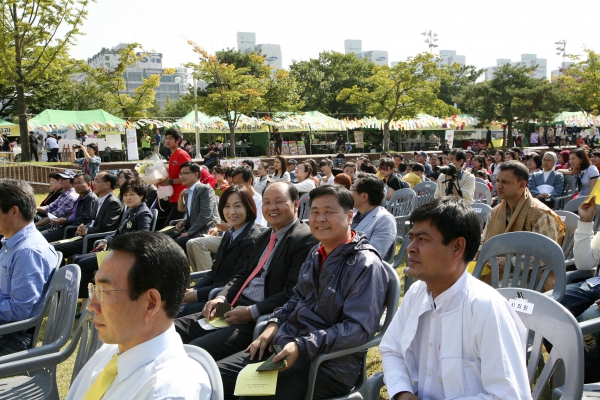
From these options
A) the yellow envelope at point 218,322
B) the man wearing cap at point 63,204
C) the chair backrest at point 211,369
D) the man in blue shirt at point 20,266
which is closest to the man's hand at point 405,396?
the chair backrest at point 211,369

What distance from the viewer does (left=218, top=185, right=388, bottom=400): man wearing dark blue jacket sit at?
236 centimetres

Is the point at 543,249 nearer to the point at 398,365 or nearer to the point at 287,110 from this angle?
the point at 398,365

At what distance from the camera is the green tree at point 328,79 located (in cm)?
4000

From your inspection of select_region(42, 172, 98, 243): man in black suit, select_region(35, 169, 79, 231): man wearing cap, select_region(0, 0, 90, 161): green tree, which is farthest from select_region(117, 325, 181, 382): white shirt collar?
select_region(0, 0, 90, 161): green tree

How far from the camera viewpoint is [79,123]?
819 inches

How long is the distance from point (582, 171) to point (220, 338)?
6.69m

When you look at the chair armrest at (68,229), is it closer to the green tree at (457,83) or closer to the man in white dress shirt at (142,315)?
the man in white dress shirt at (142,315)

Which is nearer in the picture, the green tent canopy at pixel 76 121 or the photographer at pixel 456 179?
the photographer at pixel 456 179

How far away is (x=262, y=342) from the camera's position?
2.61m

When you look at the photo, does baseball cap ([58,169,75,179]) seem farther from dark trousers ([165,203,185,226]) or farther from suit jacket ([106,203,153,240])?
suit jacket ([106,203,153,240])

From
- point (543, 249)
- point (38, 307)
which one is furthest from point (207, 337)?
point (543, 249)

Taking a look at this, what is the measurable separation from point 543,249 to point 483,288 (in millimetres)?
1500

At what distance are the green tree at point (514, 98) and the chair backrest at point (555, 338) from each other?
31968 mm

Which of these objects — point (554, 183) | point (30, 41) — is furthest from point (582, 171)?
point (30, 41)
